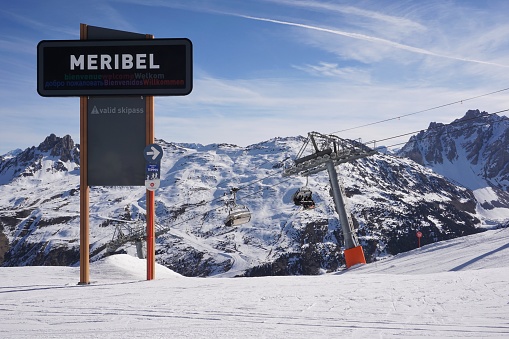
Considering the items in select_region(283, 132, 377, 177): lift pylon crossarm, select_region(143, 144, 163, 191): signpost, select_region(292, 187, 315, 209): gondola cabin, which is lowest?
select_region(292, 187, 315, 209): gondola cabin

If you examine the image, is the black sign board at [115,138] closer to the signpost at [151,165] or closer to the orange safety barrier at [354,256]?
the signpost at [151,165]

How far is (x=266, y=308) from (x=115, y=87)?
6608 millimetres

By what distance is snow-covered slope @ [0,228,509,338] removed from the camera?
669 centimetres

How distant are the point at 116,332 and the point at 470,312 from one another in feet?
16.4

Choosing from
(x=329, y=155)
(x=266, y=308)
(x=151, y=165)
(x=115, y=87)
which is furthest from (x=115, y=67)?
(x=329, y=155)

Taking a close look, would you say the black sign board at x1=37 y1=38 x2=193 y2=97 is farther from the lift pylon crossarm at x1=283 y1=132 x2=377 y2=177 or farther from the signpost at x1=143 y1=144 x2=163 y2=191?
the lift pylon crossarm at x1=283 y1=132 x2=377 y2=177

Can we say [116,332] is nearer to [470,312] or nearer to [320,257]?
[470,312]

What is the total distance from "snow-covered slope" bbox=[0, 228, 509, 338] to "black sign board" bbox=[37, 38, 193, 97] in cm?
461

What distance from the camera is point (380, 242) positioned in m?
176

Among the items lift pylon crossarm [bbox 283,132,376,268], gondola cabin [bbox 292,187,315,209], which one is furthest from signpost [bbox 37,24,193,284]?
gondola cabin [bbox 292,187,315,209]

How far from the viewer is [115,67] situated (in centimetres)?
1189

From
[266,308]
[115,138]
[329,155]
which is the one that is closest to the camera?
[266,308]

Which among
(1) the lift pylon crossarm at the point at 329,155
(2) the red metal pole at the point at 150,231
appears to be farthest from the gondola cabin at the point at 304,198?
(2) the red metal pole at the point at 150,231

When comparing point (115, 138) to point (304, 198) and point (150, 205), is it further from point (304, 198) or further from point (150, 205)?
point (304, 198)
